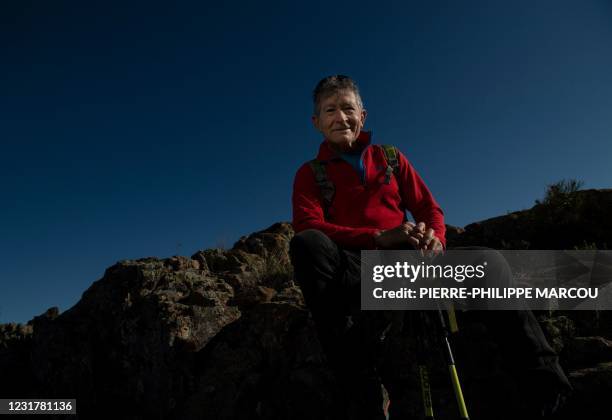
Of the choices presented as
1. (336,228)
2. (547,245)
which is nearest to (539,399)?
(336,228)

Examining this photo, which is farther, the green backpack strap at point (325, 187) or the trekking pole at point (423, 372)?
the green backpack strap at point (325, 187)

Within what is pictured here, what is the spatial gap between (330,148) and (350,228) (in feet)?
3.58

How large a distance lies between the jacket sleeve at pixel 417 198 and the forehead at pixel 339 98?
0.76m

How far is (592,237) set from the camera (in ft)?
23.5

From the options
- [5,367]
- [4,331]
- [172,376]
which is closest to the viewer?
[172,376]

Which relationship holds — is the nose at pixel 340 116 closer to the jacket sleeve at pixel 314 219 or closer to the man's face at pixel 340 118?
the man's face at pixel 340 118

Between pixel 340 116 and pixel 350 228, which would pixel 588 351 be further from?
pixel 340 116

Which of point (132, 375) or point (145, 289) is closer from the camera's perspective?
point (132, 375)

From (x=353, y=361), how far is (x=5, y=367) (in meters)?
6.58

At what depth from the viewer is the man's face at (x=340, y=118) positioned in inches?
159

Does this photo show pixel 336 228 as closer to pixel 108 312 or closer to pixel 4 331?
pixel 108 312

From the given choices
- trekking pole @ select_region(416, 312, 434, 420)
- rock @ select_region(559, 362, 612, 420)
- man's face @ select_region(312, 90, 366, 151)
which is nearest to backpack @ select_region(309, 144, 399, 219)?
man's face @ select_region(312, 90, 366, 151)

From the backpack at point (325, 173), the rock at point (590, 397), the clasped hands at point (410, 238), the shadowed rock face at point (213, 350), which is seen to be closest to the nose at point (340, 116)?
the backpack at point (325, 173)

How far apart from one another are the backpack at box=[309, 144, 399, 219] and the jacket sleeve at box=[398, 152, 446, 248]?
0.08 metres
